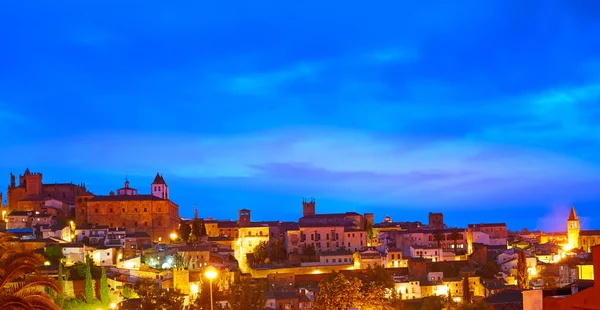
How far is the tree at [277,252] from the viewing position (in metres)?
54.9

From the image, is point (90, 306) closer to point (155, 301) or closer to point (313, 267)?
point (155, 301)

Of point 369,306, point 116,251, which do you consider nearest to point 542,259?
point 116,251

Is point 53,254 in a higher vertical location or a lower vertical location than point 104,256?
higher

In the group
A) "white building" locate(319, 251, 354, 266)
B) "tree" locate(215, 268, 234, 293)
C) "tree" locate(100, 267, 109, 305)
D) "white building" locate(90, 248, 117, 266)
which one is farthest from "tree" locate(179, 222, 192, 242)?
"tree" locate(100, 267, 109, 305)

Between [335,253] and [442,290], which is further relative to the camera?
[335,253]

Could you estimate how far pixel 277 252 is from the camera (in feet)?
181

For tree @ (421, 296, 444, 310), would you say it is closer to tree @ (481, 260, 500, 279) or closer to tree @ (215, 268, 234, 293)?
tree @ (215, 268, 234, 293)

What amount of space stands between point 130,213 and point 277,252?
13.3 meters

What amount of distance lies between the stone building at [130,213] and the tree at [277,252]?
9886mm

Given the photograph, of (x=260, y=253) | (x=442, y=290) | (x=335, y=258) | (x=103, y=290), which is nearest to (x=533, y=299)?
(x=103, y=290)

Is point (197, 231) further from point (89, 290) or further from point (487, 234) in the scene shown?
point (487, 234)

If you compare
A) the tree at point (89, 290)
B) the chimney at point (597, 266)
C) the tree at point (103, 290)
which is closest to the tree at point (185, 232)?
the tree at point (103, 290)

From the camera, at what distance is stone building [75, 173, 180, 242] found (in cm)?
5941

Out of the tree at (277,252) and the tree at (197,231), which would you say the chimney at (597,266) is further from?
A: the tree at (197,231)
